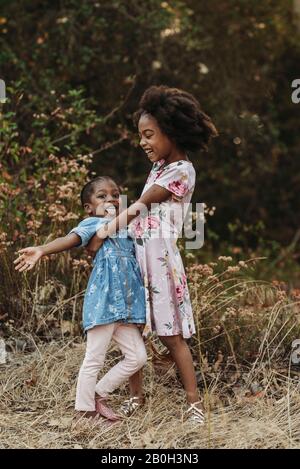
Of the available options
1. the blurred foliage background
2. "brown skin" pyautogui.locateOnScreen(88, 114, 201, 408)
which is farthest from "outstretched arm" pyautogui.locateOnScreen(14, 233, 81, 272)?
the blurred foliage background

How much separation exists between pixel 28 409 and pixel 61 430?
391mm

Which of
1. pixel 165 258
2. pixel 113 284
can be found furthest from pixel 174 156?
pixel 113 284

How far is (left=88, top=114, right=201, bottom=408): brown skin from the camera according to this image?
11.9 ft

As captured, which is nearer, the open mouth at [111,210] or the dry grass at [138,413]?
the dry grass at [138,413]

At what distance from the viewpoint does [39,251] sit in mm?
3492

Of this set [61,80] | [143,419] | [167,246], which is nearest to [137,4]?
[61,80]

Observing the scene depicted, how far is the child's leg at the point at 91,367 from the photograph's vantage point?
3678 millimetres

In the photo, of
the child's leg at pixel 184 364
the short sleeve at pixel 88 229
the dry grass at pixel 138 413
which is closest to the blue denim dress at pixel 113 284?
the short sleeve at pixel 88 229

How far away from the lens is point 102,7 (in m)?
7.18

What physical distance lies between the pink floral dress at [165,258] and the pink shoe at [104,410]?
0.39 meters

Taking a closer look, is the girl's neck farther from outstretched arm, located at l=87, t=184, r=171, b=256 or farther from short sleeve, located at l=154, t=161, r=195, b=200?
outstretched arm, located at l=87, t=184, r=171, b=256

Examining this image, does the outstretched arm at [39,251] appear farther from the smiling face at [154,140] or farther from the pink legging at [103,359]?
the smiling face at [154,140]

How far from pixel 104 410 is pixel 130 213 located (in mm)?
901

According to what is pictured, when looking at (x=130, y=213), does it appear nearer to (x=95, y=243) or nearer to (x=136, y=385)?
(x=95, y=243)
